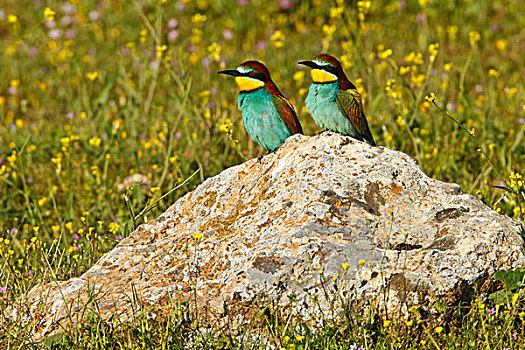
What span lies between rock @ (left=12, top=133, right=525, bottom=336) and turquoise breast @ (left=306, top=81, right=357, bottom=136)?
0.44 metres

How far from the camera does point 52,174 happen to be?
16.9 ft

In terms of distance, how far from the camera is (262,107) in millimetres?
3803

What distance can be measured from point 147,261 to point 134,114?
267 centimetres

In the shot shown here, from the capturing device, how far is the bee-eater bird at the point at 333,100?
3686 millimetres

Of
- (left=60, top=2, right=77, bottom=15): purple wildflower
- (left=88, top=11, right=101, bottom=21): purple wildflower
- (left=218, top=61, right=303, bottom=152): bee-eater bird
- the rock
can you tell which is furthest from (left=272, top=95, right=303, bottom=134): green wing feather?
(left=60, top=2, right=77, bottom=15): purple wildflower

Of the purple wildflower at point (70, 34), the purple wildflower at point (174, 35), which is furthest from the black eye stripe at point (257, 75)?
the purple wildflower at point (70, 34)

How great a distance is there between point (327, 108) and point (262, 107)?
385 mm

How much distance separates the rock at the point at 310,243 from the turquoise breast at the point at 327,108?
44 cm

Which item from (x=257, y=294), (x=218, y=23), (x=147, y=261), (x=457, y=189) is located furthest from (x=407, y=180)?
(x=218, y=23)

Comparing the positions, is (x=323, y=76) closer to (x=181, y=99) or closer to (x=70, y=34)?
(x=181, y=99)

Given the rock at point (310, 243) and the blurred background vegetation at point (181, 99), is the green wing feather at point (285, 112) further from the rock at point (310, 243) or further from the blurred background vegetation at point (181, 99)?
the rock at point (310, 243)

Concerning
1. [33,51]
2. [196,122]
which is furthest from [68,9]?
[196,122]

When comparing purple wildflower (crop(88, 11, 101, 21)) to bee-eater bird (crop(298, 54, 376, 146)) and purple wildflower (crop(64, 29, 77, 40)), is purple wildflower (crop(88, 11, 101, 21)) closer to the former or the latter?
purple wildflower (crop(64, 29, 77, 40))

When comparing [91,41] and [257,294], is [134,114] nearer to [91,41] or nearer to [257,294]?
[257,294]
